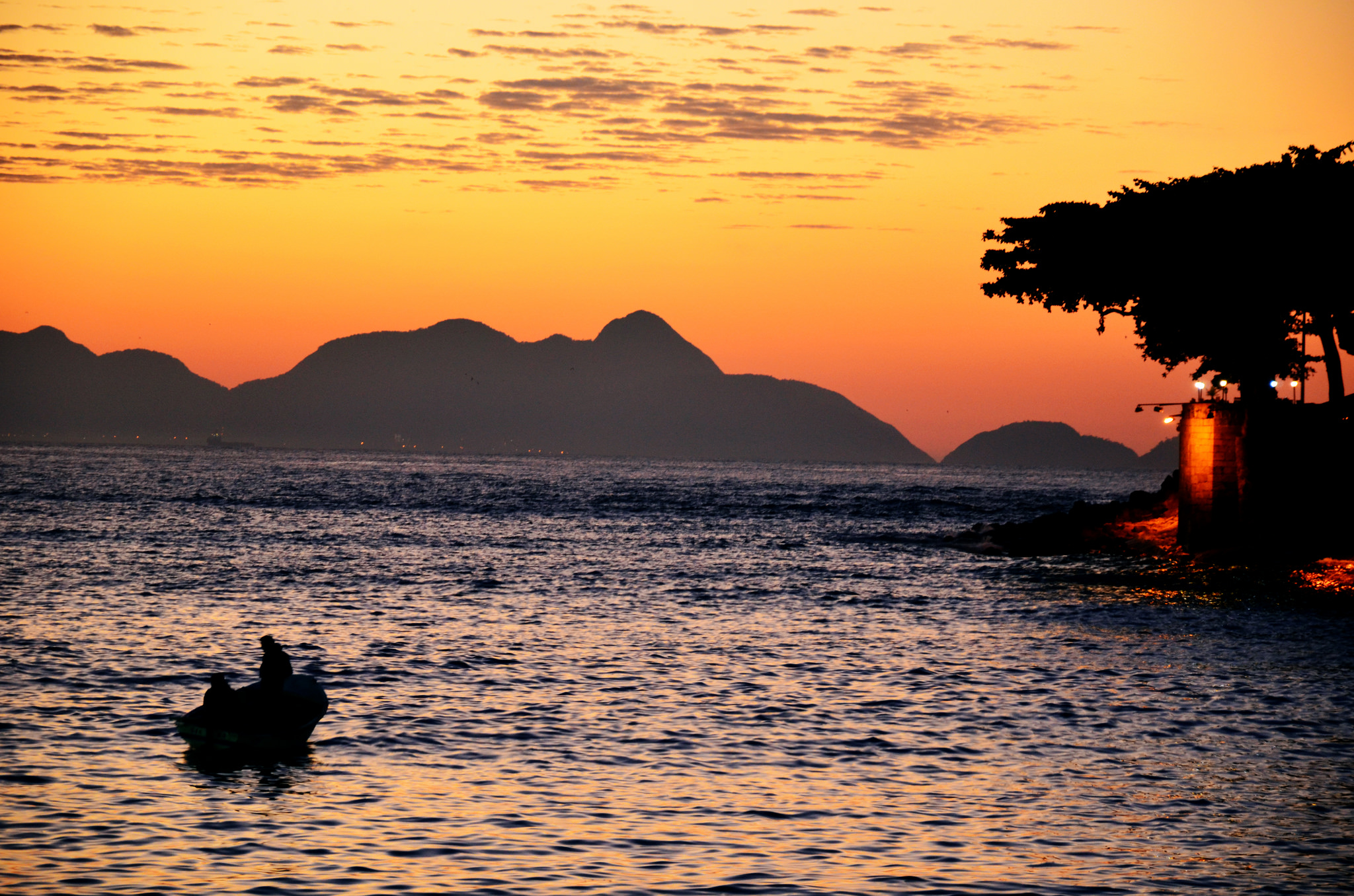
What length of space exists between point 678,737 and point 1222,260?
131ft

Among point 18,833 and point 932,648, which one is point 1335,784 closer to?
point 932,648

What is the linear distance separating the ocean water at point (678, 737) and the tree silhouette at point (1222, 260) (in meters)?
13.0

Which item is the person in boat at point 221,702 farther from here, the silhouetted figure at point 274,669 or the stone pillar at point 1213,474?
the stone pillar at point 1213,474

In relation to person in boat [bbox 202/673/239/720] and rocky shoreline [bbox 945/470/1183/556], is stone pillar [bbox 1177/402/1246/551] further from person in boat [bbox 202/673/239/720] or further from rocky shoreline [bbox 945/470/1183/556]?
person in boat [bbox 202/673/239/720]

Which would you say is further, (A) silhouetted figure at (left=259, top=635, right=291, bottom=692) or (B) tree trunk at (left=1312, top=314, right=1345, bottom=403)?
(B) tree trunk at (left=1312, top=314, right=1345, bottom=403)

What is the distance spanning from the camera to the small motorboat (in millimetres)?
18000

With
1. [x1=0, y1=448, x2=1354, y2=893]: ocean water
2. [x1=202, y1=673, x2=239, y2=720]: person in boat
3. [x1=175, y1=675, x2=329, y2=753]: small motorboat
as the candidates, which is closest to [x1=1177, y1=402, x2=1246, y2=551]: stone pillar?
[x1=0, y1=448, x2=1354, y2=893]: ocean water

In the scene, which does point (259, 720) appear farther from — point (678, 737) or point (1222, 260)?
point (1222, 260)

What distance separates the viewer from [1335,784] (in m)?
17.2

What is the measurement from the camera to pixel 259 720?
723 inches

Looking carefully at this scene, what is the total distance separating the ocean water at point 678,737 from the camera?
1365 cm

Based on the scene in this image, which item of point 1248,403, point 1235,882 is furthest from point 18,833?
point 1248,403

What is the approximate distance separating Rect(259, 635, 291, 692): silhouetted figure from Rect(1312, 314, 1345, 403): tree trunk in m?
47.2

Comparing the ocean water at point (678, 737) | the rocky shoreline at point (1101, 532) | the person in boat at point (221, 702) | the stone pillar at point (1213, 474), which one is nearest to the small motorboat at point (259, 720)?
the person in boat at point (221, 702)
